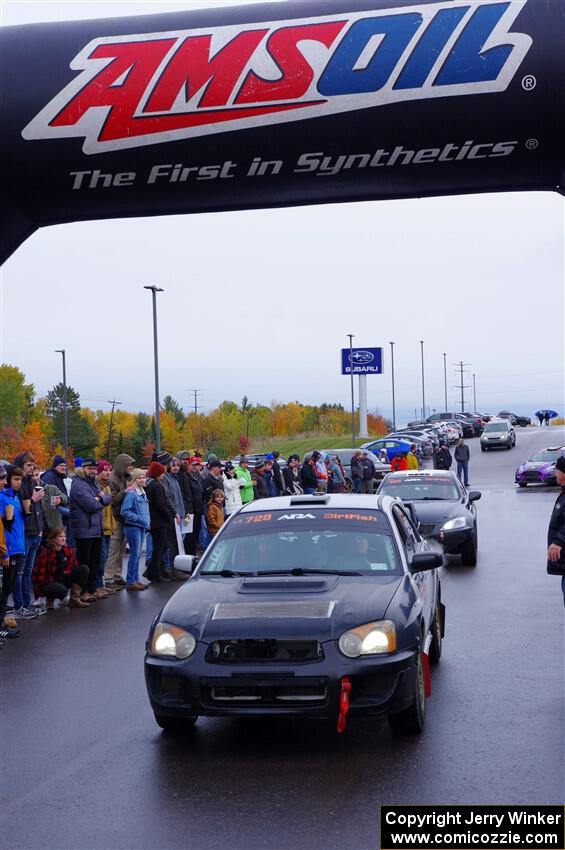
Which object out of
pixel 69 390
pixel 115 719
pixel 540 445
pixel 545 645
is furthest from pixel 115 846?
pixel 69 390

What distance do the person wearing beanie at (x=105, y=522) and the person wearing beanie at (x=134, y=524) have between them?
0.74 feet

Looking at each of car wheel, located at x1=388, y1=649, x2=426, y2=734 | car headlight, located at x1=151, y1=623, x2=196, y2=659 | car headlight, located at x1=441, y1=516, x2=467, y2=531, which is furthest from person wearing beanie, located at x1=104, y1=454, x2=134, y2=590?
car wheel, located at x1=388, y1=649, x2=426, y2=734

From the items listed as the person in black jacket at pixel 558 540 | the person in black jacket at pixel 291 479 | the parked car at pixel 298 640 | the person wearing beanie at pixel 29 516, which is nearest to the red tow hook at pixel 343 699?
the parked car at pixel 298 640

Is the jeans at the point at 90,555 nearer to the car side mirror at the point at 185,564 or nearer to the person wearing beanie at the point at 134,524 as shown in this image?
the person wearing beanie at the point at 134,524

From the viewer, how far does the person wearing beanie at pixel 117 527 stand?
47.1 ft

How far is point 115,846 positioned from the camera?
4863 mm

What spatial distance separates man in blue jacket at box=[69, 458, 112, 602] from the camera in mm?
12703

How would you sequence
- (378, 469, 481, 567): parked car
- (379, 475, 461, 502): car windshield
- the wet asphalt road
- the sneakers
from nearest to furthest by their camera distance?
the wet asphalt road, the sneakers, (378, 469, 481, 567): parked car, (379, 475, 461, 502): car windshield

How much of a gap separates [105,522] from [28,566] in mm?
1861

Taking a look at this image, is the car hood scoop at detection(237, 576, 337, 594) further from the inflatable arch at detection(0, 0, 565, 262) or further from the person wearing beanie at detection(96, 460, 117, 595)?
the person wearing beanie at detection(96, 460, 117, 595)

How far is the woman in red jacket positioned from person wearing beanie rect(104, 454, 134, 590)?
4.61ft

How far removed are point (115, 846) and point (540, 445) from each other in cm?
5909

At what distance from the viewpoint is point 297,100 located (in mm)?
8961

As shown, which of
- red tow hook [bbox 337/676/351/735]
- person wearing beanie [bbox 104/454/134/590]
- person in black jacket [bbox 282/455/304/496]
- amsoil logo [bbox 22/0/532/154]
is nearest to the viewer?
red tow hook [bbox 337/676/351/735]
